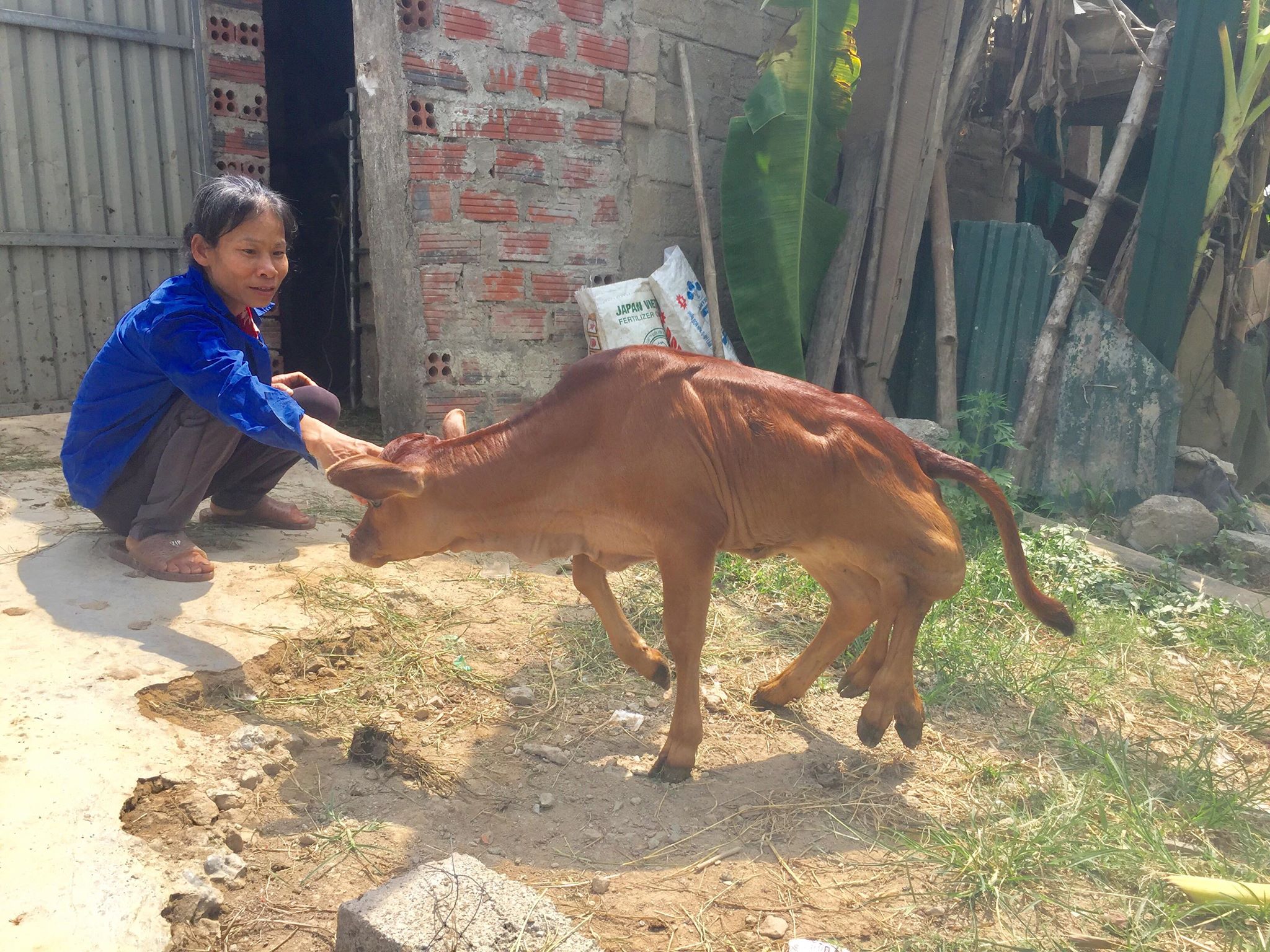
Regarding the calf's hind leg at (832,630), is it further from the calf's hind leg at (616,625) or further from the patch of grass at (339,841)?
the patch of grass at (339,841)

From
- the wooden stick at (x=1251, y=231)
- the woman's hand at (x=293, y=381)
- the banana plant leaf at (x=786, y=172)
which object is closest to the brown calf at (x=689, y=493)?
the woman's hand at (x=293, y=381)

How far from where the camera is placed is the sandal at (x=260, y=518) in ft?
14.9

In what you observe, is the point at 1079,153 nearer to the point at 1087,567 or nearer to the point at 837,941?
the point at 1087,567

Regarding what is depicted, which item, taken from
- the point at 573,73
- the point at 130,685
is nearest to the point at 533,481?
the point at 130,685

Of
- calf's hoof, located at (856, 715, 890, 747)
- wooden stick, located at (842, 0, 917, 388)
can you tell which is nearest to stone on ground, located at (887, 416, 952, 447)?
wooden stick, located at (842, 0, 917, 388)

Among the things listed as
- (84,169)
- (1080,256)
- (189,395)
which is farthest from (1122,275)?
(84,169)

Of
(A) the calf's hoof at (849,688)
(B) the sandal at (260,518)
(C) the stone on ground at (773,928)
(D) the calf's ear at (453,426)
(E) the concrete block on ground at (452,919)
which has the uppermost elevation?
(D) the calf's ear at (453,426)

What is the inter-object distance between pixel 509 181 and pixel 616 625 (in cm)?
350

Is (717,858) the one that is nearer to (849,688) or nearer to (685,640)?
(685,640)

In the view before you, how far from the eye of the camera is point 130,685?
297cm

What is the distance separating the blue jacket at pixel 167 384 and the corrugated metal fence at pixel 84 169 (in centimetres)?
331

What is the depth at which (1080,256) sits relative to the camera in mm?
6496

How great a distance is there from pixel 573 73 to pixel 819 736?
175 inches

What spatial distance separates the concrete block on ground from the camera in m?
2.08
